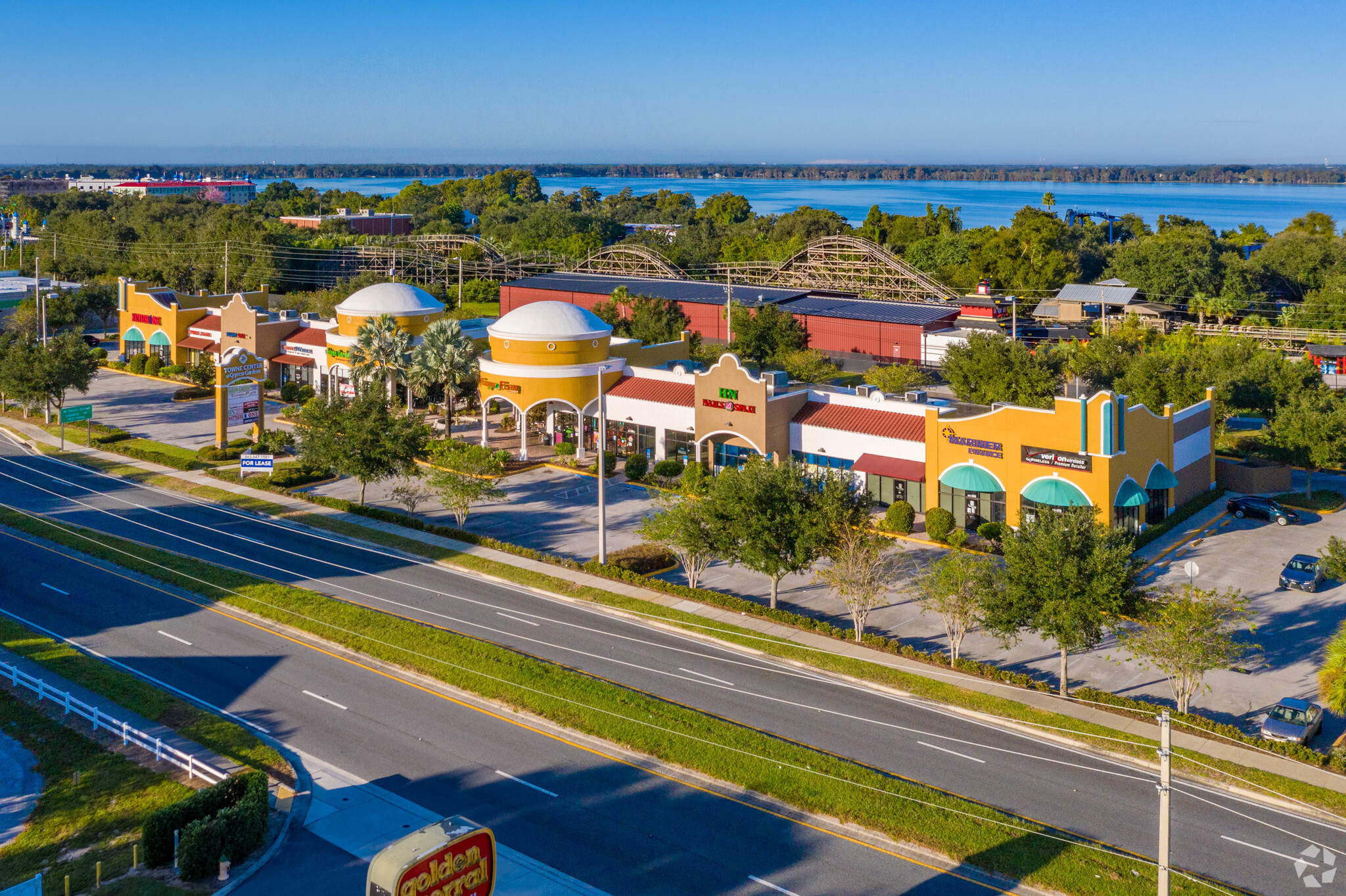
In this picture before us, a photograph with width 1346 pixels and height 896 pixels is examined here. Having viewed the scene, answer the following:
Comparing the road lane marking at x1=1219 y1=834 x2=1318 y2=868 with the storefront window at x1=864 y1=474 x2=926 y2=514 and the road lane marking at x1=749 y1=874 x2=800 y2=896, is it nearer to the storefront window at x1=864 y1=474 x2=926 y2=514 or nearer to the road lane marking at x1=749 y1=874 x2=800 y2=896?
the road lane marking at x1=749 y1=874 x2=800 y2=896

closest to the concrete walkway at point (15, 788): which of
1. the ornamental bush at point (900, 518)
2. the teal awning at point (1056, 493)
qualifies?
the ornamental bush at point (900, 518)

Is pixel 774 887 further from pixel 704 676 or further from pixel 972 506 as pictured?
pixel 972 506

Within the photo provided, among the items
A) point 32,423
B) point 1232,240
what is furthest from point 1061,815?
point 1232,240

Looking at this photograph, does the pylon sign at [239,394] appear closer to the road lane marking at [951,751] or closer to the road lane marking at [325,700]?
the road lane marking at [325,700]

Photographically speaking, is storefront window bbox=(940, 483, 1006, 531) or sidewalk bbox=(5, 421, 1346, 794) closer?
sidewalk bbox=(5, 421, 1346, 794)

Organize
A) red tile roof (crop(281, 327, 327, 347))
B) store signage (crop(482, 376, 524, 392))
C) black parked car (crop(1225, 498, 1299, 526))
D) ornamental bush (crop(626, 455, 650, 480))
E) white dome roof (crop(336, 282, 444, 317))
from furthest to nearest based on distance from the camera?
red tile roof (crop(281, 327, 327, 347))
white dome roof (crop(336, 282, 444, 317))
store signage (crop(482, 376, 524, 392))
ornamental bush (crop(626, 455, 650, 480))
black parked car (crop(1225, 498, 1299, 526))

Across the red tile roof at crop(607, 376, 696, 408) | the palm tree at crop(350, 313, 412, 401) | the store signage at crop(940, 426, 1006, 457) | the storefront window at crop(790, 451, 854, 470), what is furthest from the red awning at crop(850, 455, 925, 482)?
the palm tree at crop(350, 313, 412, 401)

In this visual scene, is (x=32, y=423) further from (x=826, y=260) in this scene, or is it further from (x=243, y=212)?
(x=243, y=212)
